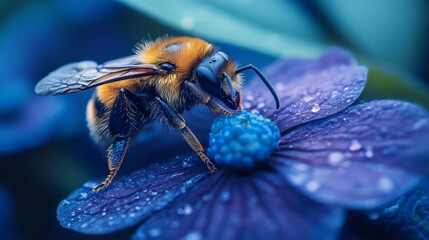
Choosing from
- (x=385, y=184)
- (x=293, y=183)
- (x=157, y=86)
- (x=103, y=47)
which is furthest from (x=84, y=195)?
(x=103, y=47)

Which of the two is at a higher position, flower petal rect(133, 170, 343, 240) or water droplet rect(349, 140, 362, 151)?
flower petal rect(133, 170, 343, 240)

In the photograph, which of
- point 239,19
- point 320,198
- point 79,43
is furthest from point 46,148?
point 320,198

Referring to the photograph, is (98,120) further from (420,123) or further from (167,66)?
(420,123)

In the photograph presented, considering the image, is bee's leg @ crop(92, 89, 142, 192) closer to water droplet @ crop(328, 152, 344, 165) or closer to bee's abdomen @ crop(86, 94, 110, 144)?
bee's abdomen @ crop(86, 94, 110, 144)

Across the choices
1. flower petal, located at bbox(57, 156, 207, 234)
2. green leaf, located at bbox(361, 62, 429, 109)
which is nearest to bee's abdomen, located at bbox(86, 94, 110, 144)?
flower petal, located at bbox(57, 156, 207, 234)

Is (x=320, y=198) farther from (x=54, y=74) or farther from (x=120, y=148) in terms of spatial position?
(x=54, y=74)

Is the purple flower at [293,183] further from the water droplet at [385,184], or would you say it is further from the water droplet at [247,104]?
the water droplet at [247,104]

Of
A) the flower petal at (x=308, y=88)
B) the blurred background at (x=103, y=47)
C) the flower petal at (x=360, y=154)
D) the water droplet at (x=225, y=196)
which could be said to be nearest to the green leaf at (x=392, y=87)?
the blurred background at (x=103, y=47)
